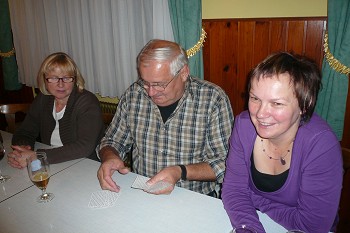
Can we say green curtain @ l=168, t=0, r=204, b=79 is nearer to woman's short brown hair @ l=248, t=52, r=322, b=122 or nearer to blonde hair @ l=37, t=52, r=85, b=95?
blonde hair @ l=37, t=52, r=85, b=95

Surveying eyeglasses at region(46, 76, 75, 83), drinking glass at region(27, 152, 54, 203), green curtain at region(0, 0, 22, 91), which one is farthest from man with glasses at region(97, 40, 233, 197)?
green curtain at region(0, 0, 22, 91)

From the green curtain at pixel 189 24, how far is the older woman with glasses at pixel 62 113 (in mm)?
915

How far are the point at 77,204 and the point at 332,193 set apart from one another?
110cm

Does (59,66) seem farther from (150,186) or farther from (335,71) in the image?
(335,71)

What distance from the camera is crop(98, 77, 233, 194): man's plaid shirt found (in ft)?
5.70

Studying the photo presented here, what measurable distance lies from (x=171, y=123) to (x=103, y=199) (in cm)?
65

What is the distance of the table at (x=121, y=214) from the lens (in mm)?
1137

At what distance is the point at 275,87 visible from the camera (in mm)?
1094

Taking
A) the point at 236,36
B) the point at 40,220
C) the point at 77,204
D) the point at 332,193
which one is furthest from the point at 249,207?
the point at 236,36

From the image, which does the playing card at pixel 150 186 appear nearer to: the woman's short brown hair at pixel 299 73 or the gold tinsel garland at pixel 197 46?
the woman's short brown hair at pixel 299 73

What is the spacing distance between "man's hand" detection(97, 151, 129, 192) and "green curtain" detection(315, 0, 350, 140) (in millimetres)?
1549

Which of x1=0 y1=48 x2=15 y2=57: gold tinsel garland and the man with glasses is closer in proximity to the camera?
the man with glasses

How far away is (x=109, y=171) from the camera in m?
1.46

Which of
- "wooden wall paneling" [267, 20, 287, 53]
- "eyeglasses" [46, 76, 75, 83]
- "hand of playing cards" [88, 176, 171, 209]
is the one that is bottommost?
"hand of playing cards" [88, 176, 171, 209]
